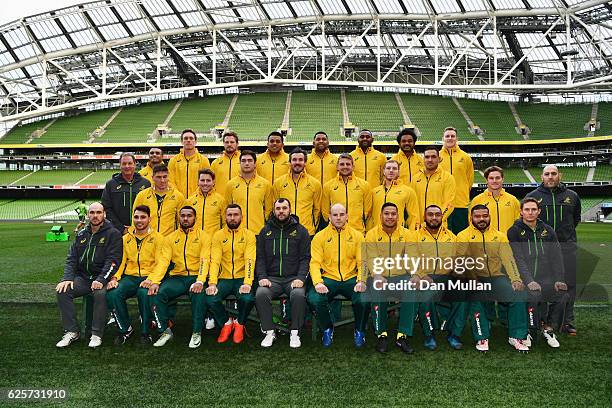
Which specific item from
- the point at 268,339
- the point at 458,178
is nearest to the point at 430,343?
the point at 268,339

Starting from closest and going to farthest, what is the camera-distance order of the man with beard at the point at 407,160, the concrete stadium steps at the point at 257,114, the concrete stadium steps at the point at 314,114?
the man with beard at the point at 407,160, the concrete stadium steps at the point at 314,114, the concrete stadium steps at the point at 257,114

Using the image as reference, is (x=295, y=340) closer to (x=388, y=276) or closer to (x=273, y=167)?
(x=388, y=276)

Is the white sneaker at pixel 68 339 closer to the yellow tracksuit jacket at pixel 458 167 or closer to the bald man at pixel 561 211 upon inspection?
the yellow tracksuit jacket at pixel 458 167

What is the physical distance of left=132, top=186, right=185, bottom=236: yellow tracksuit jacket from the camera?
20.2ft

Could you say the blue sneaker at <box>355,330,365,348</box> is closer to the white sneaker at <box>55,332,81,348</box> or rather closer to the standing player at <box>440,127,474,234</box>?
the standing player at <box>440,127,474,234</box>

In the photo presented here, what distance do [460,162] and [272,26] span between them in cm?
2251

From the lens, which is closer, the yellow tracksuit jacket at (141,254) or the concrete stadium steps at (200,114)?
the yellow tracksuit jacket at (141,254)

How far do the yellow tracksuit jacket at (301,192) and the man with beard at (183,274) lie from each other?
1058mm

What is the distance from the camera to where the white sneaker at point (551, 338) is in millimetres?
5187

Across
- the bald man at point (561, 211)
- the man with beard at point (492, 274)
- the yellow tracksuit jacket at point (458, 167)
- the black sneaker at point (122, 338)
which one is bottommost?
the black sneaker at point (122, 338)

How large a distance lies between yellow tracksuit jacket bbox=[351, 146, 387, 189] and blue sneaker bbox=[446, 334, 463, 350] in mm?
2268

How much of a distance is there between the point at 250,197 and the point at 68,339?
2379mm

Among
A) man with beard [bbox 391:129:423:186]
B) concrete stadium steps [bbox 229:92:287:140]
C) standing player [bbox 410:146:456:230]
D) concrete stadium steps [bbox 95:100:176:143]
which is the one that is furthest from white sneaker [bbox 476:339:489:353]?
concrete stadium steps [bbox 95:100:176:143]

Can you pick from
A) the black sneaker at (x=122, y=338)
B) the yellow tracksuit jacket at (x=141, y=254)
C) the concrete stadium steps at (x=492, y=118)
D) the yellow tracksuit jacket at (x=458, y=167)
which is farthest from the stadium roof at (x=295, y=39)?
the black sneaker at (x=122, y=338)
